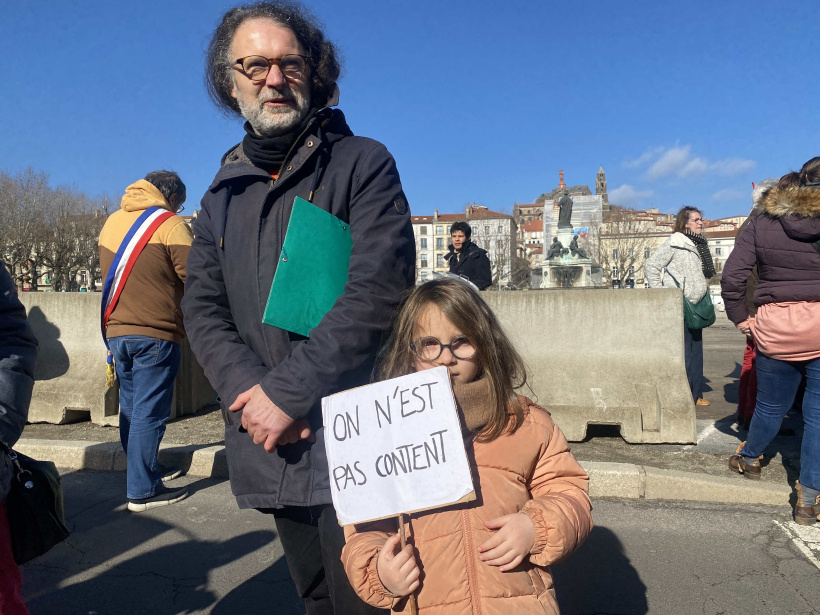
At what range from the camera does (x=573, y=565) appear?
10.4ft

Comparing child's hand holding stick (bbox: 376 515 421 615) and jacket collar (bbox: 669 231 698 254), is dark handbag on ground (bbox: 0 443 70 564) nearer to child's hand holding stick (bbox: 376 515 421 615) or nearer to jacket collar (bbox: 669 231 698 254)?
child's hand holding stick (bbox: 376 515 421 615)

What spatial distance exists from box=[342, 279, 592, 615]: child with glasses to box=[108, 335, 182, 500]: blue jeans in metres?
2.67

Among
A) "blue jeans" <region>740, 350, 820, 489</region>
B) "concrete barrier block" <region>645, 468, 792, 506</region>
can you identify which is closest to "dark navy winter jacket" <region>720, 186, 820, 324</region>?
"blue jeans" <region>740, 350, 820, 489</region>

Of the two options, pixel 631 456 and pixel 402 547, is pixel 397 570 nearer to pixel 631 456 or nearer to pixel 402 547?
pixel 402 547

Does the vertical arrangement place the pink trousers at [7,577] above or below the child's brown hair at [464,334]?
below

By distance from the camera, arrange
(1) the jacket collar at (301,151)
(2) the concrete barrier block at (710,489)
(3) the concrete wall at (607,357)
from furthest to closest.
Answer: (3) the concrete wall at (607,357) → (2) the concrete barrier block at (710,489) → (1) the jacket collar at (301,151)

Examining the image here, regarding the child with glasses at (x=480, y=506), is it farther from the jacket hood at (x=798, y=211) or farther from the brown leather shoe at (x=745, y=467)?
the brown leather shoe at (x=745, y=467)

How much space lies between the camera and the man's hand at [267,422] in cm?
164

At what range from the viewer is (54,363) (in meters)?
6.46

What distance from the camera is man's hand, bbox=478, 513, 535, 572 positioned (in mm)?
1635

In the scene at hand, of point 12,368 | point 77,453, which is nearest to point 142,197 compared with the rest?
point 77,453

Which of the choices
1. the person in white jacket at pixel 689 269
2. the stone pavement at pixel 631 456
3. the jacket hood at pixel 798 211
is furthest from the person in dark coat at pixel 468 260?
the jacket hood at pixel 798 211

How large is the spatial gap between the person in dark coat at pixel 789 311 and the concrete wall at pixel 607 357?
38.3 inches

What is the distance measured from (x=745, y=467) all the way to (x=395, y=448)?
3.36m
